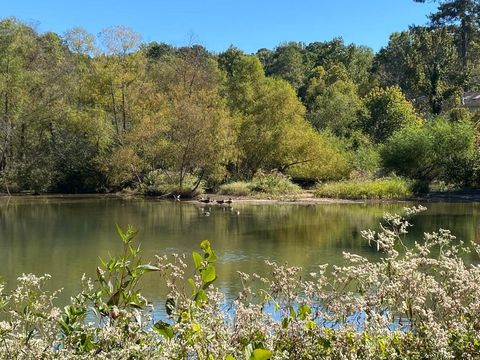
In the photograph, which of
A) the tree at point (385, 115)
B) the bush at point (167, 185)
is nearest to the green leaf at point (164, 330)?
the bush at point (167, 185)

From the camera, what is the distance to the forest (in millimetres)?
31453

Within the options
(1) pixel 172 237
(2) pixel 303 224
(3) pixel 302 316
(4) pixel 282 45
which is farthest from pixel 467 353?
(4) pixel 282 45

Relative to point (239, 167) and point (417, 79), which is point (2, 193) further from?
point (417, 79)

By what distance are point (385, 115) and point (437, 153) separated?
9.93 meters

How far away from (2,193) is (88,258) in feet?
74.7

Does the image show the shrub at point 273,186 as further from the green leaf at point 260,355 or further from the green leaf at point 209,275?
the green leaf at point 260,355

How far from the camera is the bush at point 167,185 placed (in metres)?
31.1

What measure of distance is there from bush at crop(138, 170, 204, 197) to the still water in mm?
2494

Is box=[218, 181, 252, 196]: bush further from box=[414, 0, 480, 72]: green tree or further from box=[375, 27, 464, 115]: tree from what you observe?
box=[414, 0, 480, 72]: green tree

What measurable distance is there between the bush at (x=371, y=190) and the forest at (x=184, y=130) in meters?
1.52

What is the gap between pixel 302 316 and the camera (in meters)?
3.13

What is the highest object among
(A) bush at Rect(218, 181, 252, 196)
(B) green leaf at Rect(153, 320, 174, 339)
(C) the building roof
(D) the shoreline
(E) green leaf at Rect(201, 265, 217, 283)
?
(C) the building roof

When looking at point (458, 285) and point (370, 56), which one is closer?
point (458, 285)

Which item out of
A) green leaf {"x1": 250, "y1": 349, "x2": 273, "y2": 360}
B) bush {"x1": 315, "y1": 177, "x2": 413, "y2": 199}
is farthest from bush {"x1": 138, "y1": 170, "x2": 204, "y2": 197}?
green leaf {"x1": 250, "y1": 349, "x2": 273, "y2": 360}
